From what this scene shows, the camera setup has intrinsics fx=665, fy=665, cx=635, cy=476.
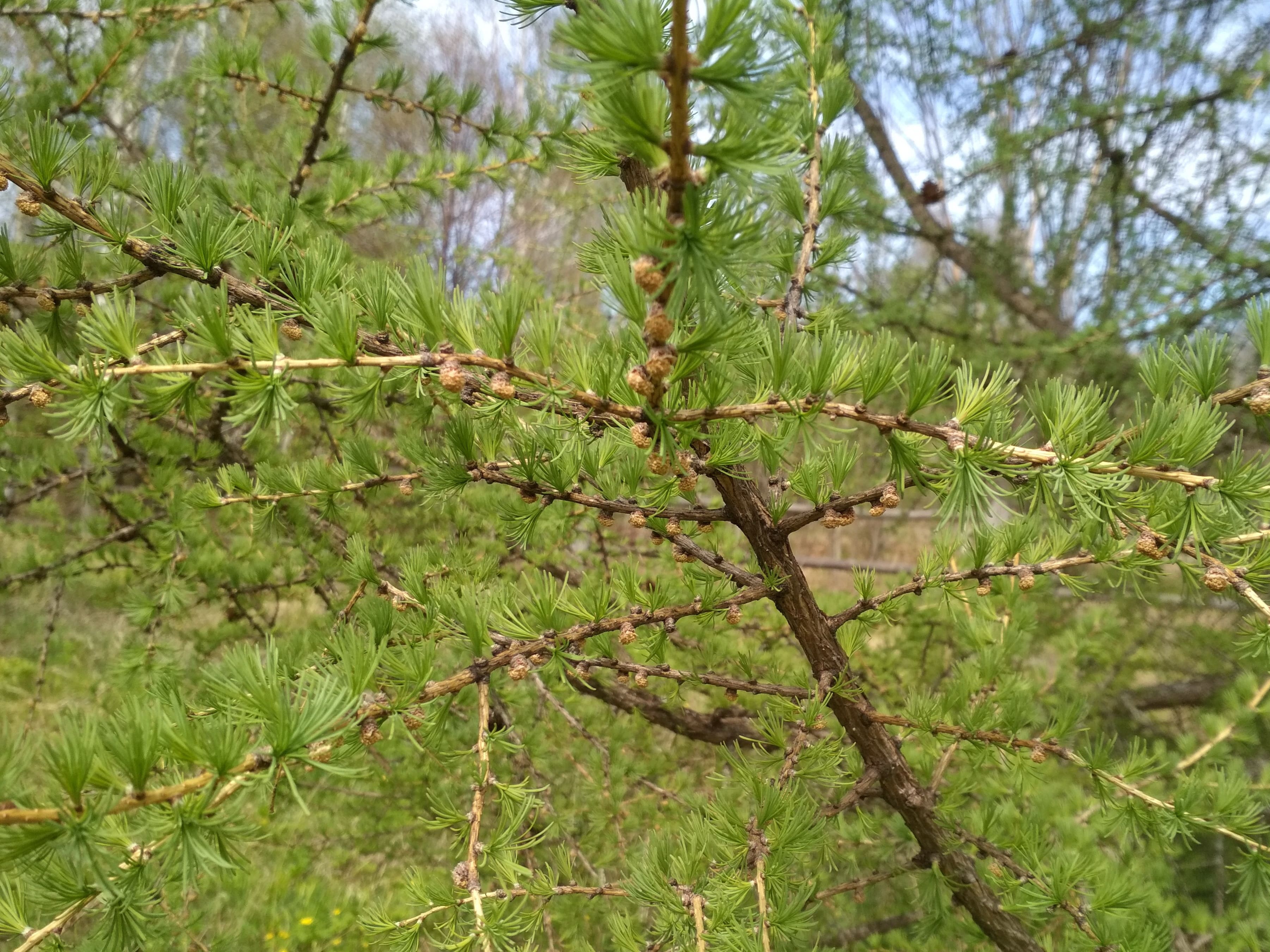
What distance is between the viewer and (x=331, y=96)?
1237mm

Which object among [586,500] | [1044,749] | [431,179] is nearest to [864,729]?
[1044,749]

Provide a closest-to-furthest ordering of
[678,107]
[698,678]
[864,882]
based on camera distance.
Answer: [678,107], [698,678], [864,882]

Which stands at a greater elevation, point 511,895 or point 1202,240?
point 1202,240

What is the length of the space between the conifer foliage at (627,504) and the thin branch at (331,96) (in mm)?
15

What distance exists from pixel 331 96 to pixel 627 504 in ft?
3.55

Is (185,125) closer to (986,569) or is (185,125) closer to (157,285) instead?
(157,285)

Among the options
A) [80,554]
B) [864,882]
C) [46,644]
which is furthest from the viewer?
[46,644]

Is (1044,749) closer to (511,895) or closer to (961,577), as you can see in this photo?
(961,577)

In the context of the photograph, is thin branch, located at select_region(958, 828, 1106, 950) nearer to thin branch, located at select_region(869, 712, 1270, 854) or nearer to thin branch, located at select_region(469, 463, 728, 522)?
thin branch, located at select_region(869, 712, 1270, 854)

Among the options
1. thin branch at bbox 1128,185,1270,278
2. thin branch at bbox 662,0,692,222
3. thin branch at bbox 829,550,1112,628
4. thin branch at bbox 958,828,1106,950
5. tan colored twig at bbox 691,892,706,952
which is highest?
thin branch at bbox 1128,185,1270,278

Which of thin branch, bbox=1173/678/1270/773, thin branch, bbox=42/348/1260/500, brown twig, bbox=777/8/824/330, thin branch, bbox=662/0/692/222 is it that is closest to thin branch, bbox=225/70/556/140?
brown twig, bbox=777/8/824/330

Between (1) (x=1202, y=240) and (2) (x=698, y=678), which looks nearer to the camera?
(2) (x=698, y=678)

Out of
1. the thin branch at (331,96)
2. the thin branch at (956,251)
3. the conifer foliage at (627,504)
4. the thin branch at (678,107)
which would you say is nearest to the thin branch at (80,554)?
the conifer foliage at (627,504)

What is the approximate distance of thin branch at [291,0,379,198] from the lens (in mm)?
1202
